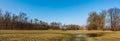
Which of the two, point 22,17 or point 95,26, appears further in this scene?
point 22,17

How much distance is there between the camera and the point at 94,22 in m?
97.5

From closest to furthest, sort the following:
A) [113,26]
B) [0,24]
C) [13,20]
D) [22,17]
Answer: [113,26], [0,24], [13,20], [22,17]

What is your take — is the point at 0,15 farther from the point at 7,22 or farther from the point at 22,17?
the point at 22,17

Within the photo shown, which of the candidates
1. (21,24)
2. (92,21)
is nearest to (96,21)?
(92,21)

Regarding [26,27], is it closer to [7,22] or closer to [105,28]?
[7,22]

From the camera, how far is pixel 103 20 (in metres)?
93.7

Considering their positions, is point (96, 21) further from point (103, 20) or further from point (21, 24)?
point (21, 24)

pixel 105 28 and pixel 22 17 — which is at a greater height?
pixel 22 17

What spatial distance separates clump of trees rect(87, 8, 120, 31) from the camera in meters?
88.9

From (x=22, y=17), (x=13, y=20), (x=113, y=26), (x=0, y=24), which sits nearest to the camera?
(x=113, y=26)

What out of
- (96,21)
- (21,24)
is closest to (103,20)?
(96,21)

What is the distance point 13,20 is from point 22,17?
318 inches

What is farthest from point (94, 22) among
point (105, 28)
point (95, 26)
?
point (105, 28)

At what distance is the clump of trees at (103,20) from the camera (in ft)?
292
